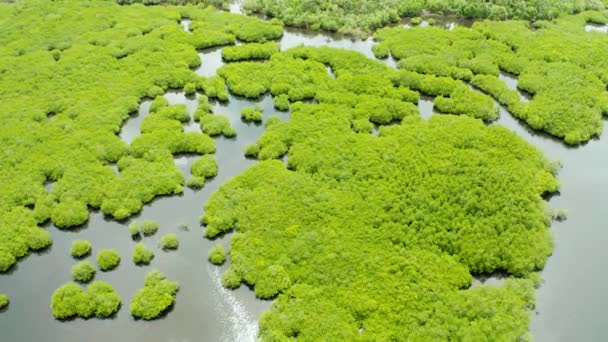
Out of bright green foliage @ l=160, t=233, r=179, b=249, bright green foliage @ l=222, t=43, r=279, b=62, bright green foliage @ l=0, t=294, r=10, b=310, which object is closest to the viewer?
bright green foliage @ l=0, t=294, r=10, b=310

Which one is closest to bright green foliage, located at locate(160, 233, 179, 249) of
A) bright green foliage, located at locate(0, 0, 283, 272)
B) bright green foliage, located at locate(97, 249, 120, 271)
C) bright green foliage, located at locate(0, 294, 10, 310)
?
bright green foliage, located at locate(97, 249, 120, 271)

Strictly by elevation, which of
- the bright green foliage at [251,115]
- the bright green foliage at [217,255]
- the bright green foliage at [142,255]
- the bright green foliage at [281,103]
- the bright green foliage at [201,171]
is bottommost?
the bright green foliage at [142,255]

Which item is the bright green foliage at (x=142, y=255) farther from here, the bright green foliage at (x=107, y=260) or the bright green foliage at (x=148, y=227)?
the bright green foliage at (x=148, y=227)

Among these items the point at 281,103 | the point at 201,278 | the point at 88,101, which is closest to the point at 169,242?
the point at 201,278

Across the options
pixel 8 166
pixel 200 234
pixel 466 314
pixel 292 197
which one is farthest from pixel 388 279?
pixel 8 166

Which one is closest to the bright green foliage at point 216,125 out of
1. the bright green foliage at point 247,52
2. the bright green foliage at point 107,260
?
the bright green foliage at point 247,52

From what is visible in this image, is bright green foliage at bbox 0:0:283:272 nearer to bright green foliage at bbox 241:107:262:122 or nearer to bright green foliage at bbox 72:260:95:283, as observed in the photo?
bright green foliage at bbox 241:107:262:122

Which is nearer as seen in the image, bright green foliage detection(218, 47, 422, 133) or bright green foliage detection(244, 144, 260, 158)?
bright green foliage detection(244, 144, 260, 158)
